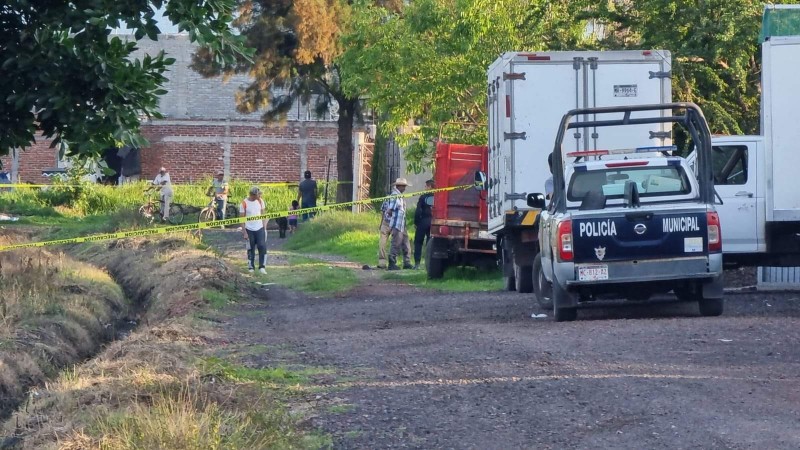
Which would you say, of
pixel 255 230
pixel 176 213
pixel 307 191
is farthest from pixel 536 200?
pixel 176 213

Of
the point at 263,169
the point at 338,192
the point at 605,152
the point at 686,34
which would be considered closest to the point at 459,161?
the point at 686,34

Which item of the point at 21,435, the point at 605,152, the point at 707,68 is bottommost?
the point at 21,435

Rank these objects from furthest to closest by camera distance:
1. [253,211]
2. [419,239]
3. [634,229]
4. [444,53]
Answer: [444,53], [419,239], [253,211], [634,229]

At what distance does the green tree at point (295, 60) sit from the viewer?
36.8 metres

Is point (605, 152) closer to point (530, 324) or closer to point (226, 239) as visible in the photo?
point (530, 324)

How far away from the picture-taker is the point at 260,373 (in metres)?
10.2

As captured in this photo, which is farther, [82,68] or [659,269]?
[659,269]

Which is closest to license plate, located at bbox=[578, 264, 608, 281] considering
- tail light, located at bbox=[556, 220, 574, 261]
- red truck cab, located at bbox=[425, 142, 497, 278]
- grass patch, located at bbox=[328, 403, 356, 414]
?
tail light, located at bbox=[556, 220, 574, 261]

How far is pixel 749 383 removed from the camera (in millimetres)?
8930

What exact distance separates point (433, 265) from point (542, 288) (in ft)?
19.5

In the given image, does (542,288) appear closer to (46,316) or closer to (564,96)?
(564,96)

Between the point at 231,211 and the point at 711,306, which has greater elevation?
the point at 231,211

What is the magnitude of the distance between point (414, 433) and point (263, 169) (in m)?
45.2

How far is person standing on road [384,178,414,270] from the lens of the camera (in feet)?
74.8
